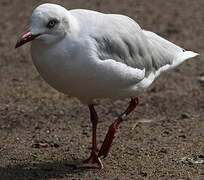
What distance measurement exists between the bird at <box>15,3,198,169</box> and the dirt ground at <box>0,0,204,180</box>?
0.33 meters

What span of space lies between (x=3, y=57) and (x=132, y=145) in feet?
12.2

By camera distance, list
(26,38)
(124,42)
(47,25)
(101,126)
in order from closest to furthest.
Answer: (26,38)
(47,25)
(124,42)
(101,126)

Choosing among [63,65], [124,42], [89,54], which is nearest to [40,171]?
[63,65]

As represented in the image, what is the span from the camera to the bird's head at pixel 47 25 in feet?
17.3

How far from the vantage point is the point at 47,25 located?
5.33m

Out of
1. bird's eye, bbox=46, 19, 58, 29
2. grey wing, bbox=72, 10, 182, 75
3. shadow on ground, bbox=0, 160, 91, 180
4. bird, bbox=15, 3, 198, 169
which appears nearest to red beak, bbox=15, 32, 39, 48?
bird, bbox=15, 3, 198, 169

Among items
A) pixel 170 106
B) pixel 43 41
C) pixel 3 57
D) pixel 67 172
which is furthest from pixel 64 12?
pixel 3 57

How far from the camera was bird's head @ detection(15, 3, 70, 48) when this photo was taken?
5270 millimetres

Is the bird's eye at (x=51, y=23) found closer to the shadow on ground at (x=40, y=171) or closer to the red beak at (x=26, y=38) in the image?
the red beak at (x=26, y=38)

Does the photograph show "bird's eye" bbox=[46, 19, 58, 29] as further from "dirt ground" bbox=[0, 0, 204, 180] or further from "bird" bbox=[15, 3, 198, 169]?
Answer: "dirt ground" bbox=[0, 0, 204, 180]

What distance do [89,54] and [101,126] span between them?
2002 mm

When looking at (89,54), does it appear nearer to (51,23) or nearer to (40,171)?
(51,23)

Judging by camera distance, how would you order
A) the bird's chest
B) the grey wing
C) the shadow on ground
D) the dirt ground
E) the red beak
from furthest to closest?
the dirt ground, the shadow on ground, the grey wing, the bird's chest, the red beak

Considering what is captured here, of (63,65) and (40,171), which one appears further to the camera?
(40,171)
